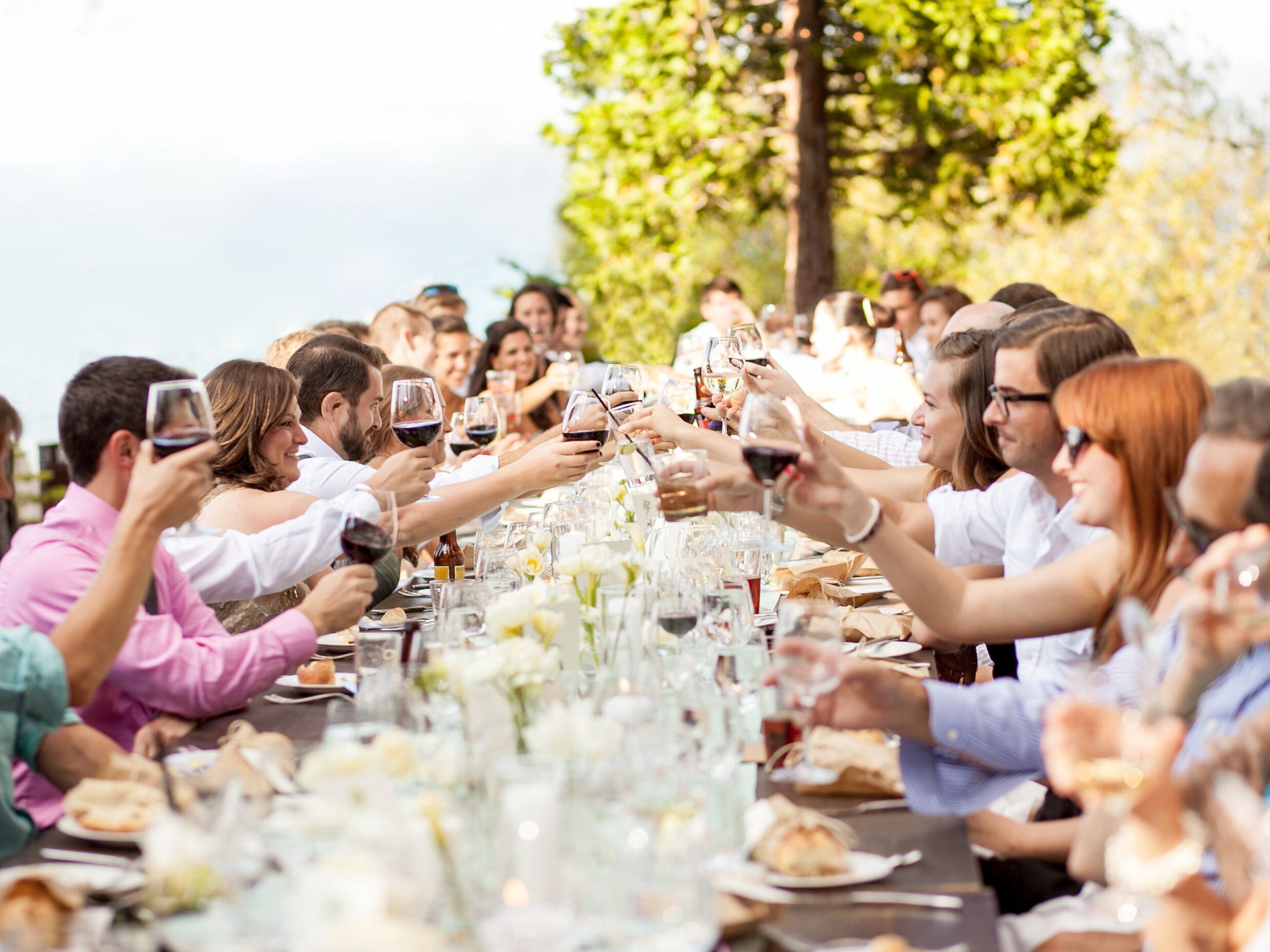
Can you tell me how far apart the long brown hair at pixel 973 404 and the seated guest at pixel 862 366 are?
341 cm

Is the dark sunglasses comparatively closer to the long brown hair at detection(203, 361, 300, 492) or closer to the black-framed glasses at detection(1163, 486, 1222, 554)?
the long brown hair at detection(203, 361, 300, 492)

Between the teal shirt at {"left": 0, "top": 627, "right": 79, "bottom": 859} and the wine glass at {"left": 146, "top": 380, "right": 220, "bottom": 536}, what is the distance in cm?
38

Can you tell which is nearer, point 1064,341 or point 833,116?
point 1064,341

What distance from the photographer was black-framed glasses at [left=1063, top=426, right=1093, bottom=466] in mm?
2086

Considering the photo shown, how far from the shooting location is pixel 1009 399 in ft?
8.91

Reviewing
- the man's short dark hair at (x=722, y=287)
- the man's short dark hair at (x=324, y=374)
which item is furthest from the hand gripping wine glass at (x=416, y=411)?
the man's short dark hair at (x=722, y=287)

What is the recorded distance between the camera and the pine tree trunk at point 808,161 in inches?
404

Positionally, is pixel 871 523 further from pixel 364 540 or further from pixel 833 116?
pixel 833 116

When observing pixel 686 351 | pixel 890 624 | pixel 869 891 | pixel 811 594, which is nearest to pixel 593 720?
pixel 869 891

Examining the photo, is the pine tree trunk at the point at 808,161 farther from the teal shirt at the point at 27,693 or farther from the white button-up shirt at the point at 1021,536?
the teal shirt at the point at 27,693

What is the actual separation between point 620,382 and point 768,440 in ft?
4.06

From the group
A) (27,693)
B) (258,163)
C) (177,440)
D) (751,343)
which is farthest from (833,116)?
(258,163)

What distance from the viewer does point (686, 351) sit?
7.62m

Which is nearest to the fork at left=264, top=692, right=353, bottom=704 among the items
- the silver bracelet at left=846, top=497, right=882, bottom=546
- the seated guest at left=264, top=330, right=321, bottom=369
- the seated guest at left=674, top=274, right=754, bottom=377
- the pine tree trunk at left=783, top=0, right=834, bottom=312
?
the silver bracelet at left=846, top=497, right=882, bottom=546
